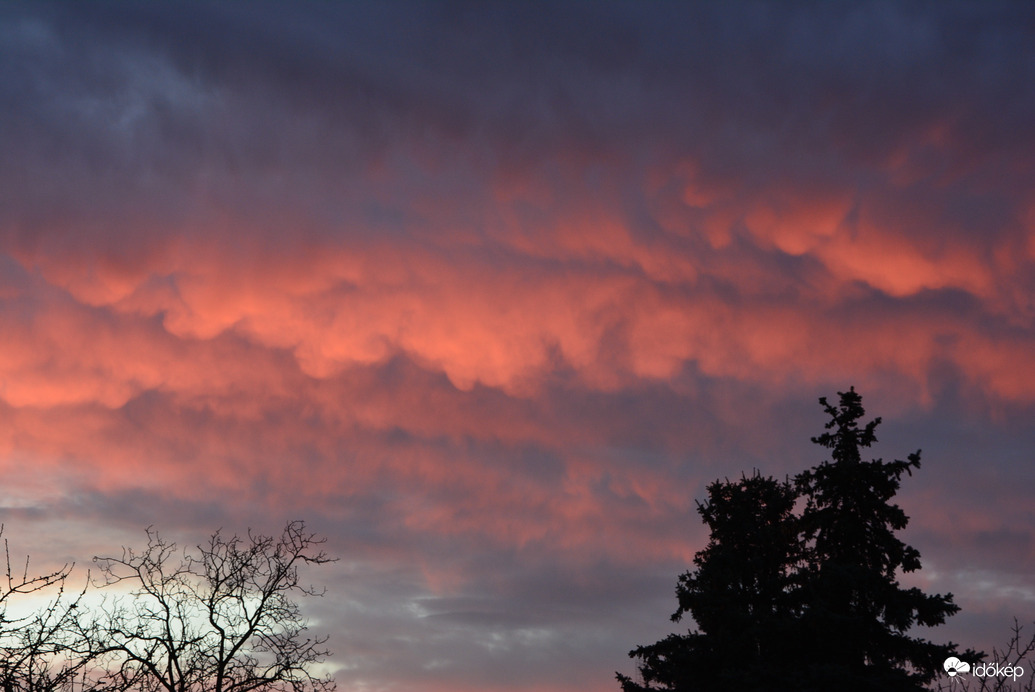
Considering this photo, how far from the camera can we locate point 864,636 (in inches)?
1187

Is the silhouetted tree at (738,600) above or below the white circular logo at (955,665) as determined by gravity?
above

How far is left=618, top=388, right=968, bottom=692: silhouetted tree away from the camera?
1156 inches

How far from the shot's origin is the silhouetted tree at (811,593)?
2936 centimetres

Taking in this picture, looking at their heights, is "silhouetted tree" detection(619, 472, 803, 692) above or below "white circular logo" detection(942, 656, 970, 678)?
above

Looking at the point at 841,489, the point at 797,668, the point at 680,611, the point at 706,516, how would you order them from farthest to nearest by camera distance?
the point at 706,516 → the point at 680,611 → the point at 841,489 → the point at 797,668

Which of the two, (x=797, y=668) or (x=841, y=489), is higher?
(x=841, y=489)

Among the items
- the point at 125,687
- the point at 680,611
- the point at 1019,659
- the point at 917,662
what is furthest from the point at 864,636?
the point at 125,687

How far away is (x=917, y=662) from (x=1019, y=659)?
18.7m

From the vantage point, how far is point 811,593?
31.2 metres

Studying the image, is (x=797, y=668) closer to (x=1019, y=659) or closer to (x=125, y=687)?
(x=1019, y=659)

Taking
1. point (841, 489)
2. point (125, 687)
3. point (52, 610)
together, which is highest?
point (841, 489)

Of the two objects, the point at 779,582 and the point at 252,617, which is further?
the point at 779,582

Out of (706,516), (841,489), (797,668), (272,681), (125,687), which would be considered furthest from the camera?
(706,516)

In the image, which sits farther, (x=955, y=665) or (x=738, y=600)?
(x=738, y=600)
